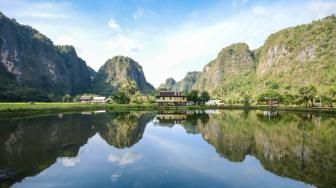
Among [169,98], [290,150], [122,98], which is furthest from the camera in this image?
[122,98]

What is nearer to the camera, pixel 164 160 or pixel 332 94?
pixel 164 160

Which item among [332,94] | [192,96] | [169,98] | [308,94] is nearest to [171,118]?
[169,98]

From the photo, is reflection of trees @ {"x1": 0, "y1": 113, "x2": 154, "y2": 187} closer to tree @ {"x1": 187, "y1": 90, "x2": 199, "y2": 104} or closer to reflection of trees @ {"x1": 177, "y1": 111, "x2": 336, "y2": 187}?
reflection of trees @ {"x1": 177, "y1": 111, "x2": 336, "y2": 187}

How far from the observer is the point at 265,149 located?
30.8 m

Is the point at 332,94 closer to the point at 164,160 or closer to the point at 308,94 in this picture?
the point at 308,94

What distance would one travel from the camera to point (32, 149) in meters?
28.3

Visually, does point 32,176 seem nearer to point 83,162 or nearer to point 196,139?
point 83,162

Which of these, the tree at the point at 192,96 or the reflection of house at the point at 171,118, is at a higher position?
the tree at the point at 192,96

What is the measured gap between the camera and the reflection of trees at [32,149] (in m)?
20.4

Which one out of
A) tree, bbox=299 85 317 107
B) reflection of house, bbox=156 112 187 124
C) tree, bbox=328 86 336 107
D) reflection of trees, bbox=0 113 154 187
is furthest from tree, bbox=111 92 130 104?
tree, bbox=328 86 336 107

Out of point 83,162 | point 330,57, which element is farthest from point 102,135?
point 330,57

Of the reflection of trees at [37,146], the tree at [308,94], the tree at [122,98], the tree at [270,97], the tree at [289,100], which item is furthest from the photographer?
the tree at [270,97]

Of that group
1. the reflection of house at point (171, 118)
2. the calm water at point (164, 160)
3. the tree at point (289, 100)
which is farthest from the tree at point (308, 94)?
the calm water at point (164, 160)

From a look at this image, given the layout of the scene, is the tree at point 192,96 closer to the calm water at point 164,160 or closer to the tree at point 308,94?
the tree at point 308,94
